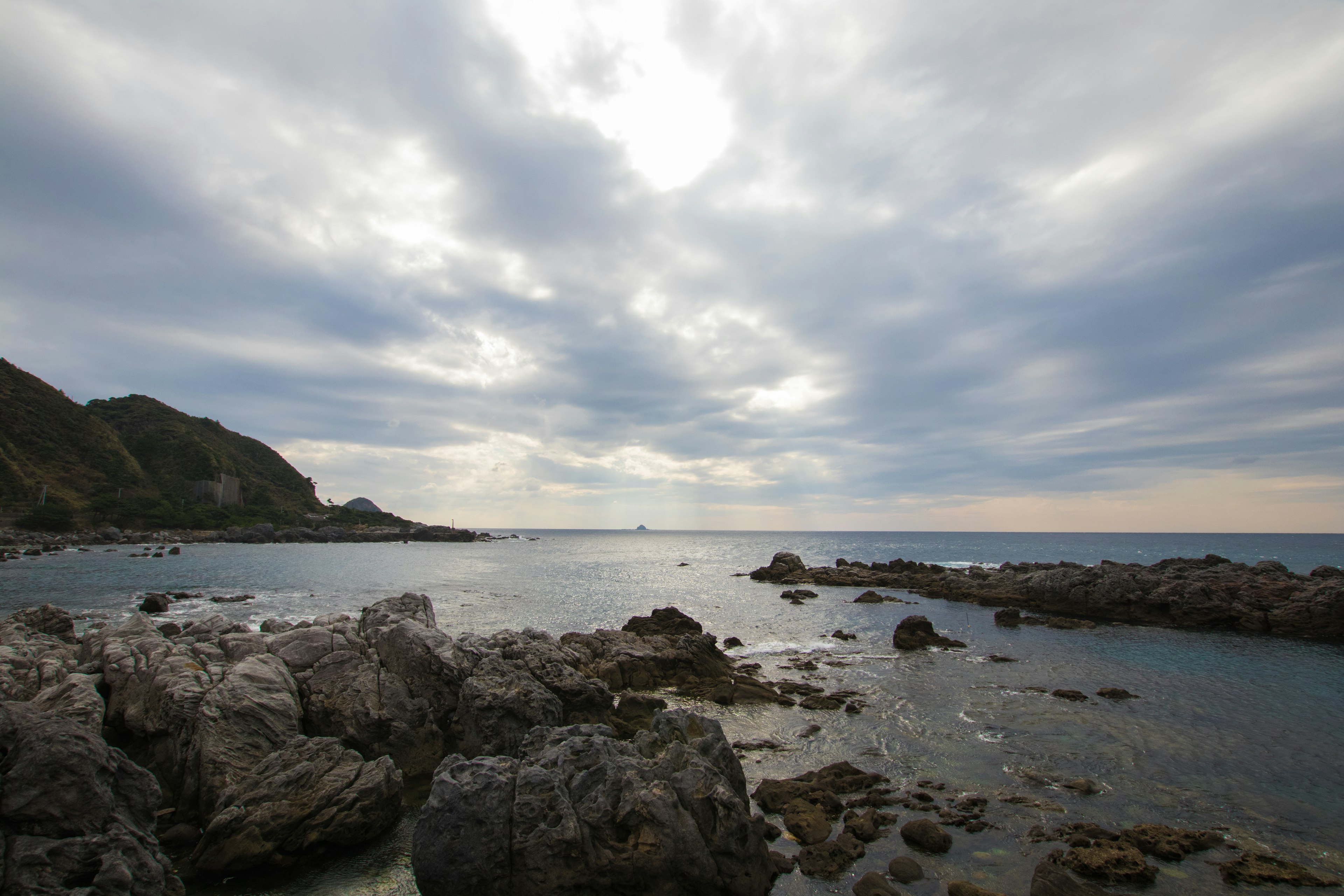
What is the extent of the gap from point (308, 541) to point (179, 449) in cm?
4123

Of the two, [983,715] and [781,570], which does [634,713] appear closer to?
[983,715]

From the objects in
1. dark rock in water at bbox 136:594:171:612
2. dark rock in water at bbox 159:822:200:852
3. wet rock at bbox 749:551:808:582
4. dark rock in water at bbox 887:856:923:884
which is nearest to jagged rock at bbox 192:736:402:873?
dark rock in water at bbox 159:822:200:852

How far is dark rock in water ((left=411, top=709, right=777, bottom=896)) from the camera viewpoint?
7.80 meters

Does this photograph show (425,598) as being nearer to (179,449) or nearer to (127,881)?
(127,881)

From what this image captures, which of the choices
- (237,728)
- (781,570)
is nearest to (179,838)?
(237,728)

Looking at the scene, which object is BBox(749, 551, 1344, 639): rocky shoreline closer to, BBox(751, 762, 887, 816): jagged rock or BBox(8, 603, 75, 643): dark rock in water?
BBox(751, 762, 887, 816): jagged rock

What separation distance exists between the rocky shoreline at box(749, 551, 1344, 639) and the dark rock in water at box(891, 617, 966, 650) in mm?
16417

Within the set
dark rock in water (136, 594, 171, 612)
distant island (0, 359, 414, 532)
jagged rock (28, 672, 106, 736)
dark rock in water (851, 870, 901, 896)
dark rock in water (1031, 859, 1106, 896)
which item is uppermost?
distant island (0, 359, 414, 532)

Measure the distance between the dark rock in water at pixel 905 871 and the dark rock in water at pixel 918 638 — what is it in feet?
66.2

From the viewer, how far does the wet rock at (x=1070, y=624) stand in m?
34.5

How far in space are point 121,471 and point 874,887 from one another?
147m

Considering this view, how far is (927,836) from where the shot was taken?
393 inches

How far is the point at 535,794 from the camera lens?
8.52 metres

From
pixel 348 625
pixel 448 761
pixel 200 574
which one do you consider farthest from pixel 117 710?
pixel 200 574
